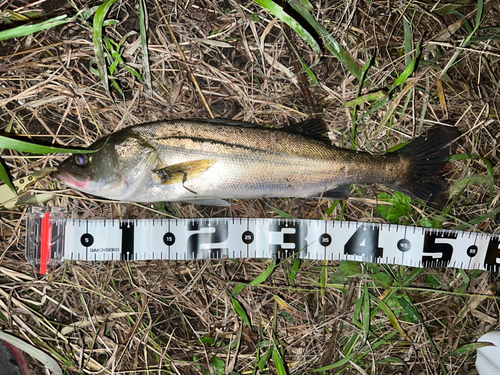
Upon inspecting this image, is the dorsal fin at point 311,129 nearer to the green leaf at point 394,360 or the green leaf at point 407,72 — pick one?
the green leaf at point 407,72

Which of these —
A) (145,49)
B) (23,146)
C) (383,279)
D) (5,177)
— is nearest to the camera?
(23,146)

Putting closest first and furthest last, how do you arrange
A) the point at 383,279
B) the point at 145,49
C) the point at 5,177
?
the point at 5,177 < the point at 145,49 < the point at 383,279

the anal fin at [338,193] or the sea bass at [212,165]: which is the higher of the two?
the sea bass at [212,165]

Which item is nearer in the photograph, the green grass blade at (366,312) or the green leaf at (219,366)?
the green grass blade at (366,312)

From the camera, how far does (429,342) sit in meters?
3.27

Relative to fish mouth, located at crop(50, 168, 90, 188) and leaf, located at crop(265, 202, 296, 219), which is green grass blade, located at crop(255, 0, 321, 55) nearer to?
leaf, located at crop(265, 202, 296, 219)

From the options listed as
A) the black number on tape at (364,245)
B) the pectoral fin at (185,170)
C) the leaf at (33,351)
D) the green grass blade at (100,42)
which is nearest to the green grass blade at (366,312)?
the black number on tape at (364,245)

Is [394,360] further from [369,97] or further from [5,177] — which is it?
[5,177]

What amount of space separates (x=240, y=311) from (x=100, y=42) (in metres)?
2.67

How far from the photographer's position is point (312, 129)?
10.1 ft

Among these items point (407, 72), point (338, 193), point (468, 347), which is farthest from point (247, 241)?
point (468, 347)

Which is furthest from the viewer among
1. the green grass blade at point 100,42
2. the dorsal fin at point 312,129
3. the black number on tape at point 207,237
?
the black number on tape at point 207,237

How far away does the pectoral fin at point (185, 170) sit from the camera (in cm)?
280

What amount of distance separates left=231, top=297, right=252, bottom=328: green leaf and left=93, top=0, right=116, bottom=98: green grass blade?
7.23 feet
